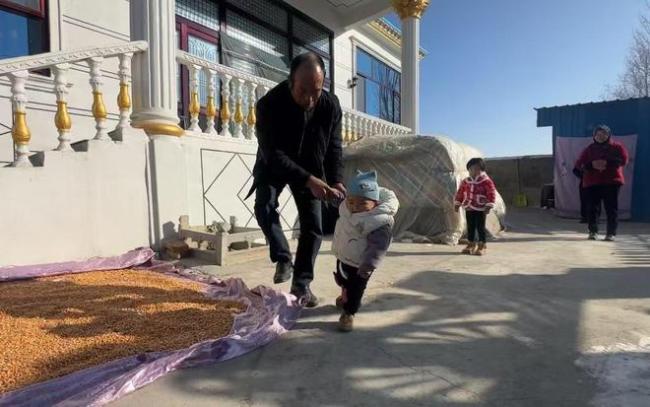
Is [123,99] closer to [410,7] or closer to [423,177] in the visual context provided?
[423,177]

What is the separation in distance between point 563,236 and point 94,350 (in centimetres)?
625

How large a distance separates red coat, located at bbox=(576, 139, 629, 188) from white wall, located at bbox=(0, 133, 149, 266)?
563cm

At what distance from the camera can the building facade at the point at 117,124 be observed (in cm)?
340

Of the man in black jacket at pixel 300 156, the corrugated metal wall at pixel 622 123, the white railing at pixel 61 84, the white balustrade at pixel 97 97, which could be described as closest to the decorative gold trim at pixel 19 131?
the white railing at pixel 61 84

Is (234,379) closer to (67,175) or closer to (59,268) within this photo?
(59,268)

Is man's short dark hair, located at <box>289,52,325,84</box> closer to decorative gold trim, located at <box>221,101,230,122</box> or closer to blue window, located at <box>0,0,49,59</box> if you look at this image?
decorative gold trim, located at <box>221,101,230,122</box>

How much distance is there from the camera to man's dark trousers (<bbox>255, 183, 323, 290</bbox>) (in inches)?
102

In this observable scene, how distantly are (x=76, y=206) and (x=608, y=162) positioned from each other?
20.5 ft

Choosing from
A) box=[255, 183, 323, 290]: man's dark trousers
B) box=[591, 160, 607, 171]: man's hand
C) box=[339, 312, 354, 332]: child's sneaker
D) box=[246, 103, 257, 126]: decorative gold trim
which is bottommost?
box=[339, 312, 354, 332]: child's sneaker

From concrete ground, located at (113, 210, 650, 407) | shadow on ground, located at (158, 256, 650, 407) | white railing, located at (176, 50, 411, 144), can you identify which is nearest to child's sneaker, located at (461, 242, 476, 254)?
concrete ground, located at (113, 210, 650, 407)

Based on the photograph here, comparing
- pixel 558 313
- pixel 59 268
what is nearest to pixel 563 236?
pixel 558 313

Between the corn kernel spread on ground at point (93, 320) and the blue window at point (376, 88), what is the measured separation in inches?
387

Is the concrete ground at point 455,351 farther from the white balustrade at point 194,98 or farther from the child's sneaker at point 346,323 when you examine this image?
the white balustrade at point 194,98

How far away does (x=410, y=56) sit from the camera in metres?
9.41
